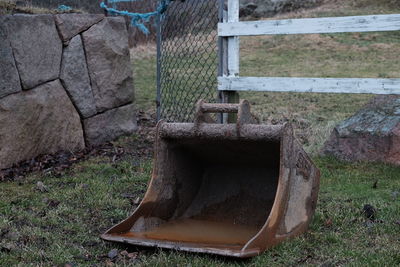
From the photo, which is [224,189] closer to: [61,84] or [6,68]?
[6,68]

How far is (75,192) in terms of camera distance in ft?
15.5

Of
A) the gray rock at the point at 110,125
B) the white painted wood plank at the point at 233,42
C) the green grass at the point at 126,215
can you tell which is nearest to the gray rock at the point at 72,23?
the gray rock at the point at 110,125

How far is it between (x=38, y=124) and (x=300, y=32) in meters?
2.52

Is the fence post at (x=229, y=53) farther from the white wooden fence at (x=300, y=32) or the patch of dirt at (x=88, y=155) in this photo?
the patch of dirt at (x=88, y=155)

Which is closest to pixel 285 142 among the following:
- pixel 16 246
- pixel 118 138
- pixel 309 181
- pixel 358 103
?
pixel 309 181

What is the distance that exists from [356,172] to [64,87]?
2.89m

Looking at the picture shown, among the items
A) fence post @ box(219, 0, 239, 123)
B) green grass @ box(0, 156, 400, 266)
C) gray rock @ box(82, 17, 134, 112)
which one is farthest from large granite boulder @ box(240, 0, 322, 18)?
green grass @ box(0, 156, 400, 266)

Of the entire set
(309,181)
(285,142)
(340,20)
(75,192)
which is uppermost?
(340,20)

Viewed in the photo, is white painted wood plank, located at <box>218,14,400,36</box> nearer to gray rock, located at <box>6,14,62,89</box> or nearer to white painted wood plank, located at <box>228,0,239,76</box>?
white painted wood plank, located at <box>228,0,239,76</box>

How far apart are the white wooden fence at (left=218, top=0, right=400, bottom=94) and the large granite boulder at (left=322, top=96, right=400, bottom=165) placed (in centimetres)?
45

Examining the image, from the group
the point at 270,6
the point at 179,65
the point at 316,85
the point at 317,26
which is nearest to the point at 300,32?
the point at 317,26

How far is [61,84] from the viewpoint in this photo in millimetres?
6023

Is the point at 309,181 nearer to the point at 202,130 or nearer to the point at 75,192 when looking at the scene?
the point at 202,130

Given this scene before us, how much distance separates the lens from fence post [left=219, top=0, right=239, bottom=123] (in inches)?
235
